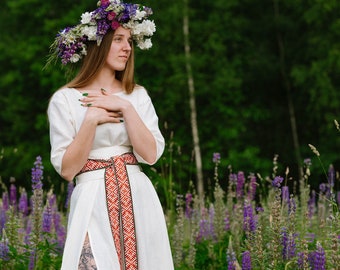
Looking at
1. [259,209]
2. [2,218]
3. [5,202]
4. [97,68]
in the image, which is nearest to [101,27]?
[97,68]

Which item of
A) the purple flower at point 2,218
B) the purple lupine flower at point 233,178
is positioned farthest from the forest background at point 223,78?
the purple flower at point 2,218

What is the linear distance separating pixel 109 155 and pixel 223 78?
48.1 feet

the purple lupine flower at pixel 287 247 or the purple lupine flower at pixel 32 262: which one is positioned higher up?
the purple lupine flower at pixel 287 247

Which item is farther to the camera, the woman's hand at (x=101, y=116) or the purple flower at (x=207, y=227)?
the purple flower at (x=207, y=227)

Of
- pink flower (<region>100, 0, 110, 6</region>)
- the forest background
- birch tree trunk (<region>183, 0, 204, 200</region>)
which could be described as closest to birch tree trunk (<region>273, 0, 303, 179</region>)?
the forest background

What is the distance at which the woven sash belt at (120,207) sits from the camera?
3.50 meters

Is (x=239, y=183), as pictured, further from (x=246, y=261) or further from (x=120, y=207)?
(x=120, y=207)

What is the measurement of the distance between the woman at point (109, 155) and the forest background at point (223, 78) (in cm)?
1291

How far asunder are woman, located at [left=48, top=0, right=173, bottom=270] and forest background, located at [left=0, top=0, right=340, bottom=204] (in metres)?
12.9

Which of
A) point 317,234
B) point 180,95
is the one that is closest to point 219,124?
point 180,95

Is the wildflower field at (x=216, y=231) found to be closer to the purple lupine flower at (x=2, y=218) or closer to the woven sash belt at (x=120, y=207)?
the purple lupine flower at (x=2, y=218)

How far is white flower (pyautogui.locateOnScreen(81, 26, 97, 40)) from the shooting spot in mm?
3834

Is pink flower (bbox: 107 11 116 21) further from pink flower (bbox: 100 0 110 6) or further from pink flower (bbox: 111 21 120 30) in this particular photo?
pink flower (bbox: 100 0 110 6)

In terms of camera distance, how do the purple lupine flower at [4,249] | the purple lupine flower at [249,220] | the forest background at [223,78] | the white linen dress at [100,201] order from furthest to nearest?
the forest background at [223,78] → the purple lupine flower at [4,249] → the purple lupine flower at [249,220] → the white linen dress at [100,201]
